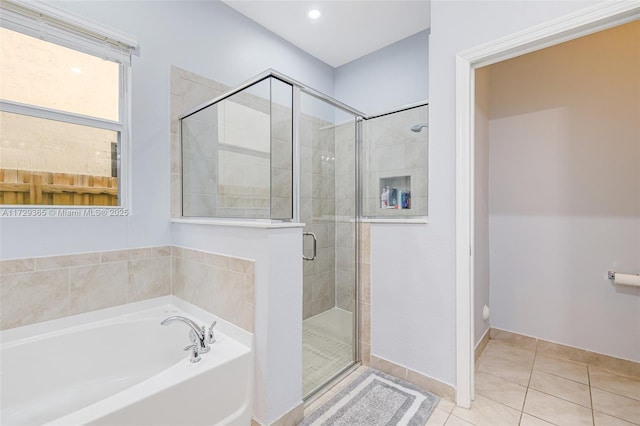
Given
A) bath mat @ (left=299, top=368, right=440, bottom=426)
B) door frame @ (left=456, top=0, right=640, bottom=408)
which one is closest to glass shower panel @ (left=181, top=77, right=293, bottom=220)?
door frame @ (left=456, top=0, right=640, bottom=408)

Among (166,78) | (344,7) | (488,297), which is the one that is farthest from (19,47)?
(488,297)

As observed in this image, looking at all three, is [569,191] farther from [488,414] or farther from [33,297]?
[33,297]

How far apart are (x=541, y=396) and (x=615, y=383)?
23.0 inches

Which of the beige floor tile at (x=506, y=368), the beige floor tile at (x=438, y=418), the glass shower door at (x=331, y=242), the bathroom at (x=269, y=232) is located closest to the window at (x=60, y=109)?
the bathroom at (x=269, y=232)

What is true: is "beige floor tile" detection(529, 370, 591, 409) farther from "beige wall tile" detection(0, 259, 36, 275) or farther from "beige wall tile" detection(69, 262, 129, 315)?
"beige wall tile" detection(0, 259, 36, 275)

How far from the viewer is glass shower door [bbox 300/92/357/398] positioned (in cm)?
206

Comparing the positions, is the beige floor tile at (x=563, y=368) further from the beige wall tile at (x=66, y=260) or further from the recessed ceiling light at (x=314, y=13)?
the recessed ceiling light at (x=314, y=13)

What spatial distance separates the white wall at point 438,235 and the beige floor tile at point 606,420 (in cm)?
75

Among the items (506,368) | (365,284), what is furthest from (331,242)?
(506,368)

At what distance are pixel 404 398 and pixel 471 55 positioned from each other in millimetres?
2036

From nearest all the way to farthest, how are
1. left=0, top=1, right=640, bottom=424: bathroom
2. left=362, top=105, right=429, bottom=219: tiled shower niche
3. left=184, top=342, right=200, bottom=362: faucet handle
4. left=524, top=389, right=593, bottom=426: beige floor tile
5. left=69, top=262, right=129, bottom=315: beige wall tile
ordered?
left=184, top=342, right=200, bottom=362: faucet handle, left=0, top=1, right=640, bottom=424: bathroom, left=524, top=389, right=593, bottom=426: beige floor tile, left=69, top=262, right=129, bottom=315: beige wall tile, left=362, top=105, right=429, bottom=219: tiled shower niche

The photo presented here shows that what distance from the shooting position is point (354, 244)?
2211 mm

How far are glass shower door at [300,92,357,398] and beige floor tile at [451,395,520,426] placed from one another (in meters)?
0.78

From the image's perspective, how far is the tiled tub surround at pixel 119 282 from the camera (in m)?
1.53
